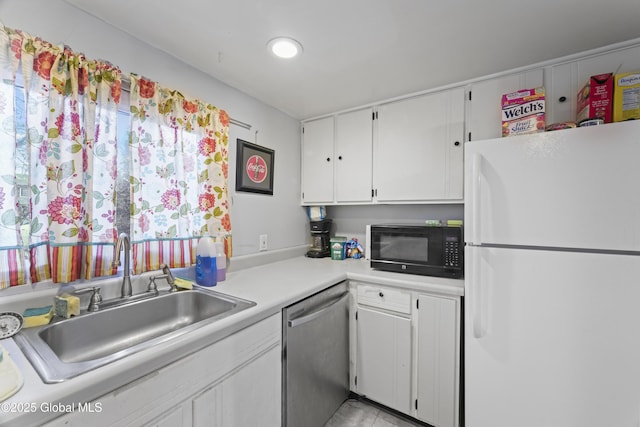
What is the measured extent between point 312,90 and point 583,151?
5.19ft

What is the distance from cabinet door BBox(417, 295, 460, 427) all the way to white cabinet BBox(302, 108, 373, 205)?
983mm

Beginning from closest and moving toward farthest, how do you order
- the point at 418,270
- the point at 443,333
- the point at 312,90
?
the point at 443,333 → the point at 418,270 → the point at 312,90

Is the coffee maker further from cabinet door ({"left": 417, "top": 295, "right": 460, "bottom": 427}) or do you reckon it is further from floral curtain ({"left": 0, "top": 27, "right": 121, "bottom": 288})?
floral curtain ({"left": 0, "top": 27, "right": 121, "bottom": 288})

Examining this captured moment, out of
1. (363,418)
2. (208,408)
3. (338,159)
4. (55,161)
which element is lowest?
(363,418)

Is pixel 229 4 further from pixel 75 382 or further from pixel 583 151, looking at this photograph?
pixel 583 151

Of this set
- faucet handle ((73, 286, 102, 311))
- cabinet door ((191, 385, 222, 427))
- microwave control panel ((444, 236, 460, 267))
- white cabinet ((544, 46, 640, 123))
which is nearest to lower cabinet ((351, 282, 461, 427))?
microwave control panel ((444, 236, 460, 267))

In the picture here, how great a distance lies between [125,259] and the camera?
4.00 ft

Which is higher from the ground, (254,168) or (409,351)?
(254,168)

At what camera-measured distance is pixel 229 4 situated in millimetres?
1140

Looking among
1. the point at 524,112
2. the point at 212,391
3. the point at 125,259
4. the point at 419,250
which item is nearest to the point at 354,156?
the point at 419,250

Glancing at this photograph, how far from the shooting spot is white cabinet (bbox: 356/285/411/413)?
1.61 m

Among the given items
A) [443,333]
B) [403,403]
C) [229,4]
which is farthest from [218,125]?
[403,403]

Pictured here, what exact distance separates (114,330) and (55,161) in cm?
76

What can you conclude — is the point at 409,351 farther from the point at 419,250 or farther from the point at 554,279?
the point at 554,279
